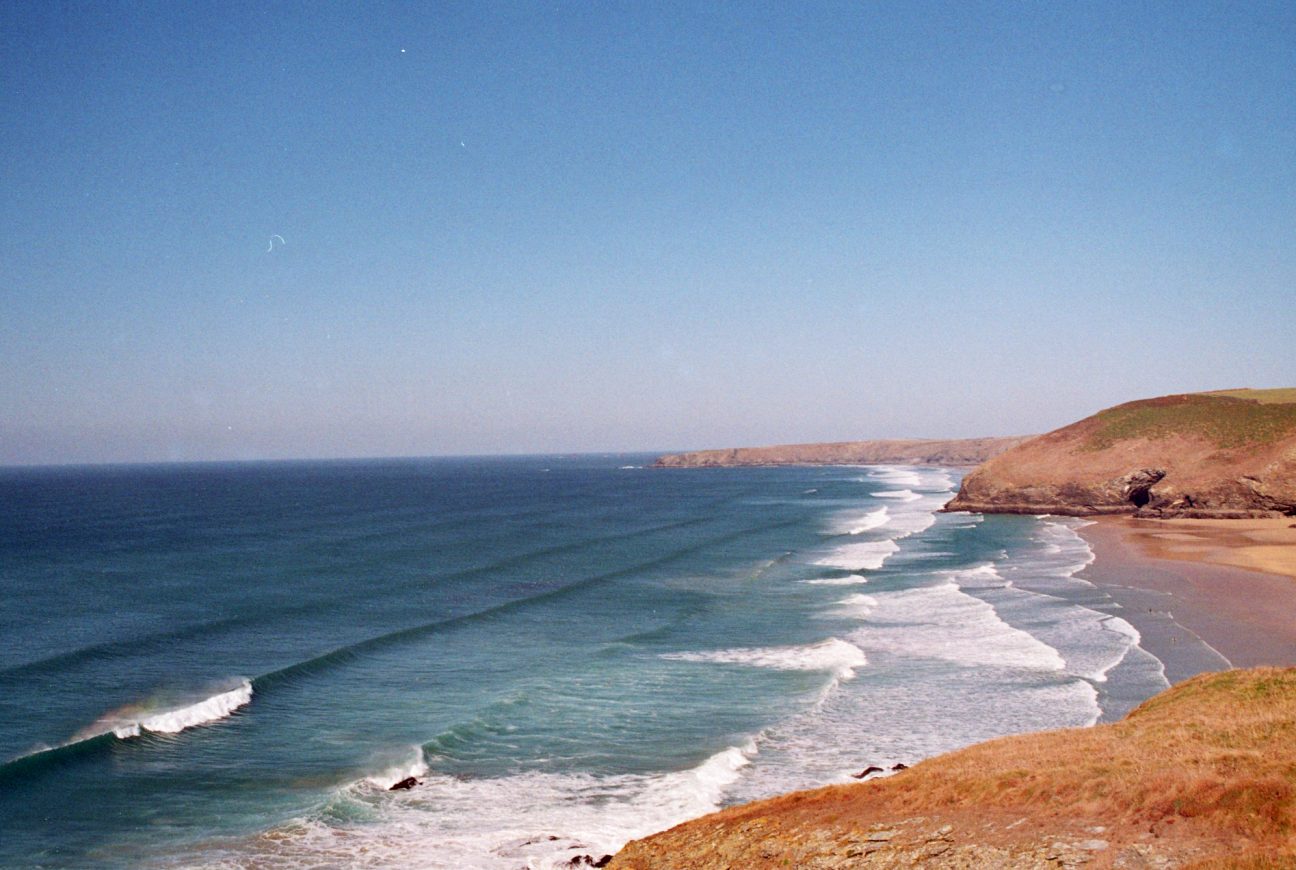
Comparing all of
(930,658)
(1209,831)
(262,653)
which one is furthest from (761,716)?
(262,653)

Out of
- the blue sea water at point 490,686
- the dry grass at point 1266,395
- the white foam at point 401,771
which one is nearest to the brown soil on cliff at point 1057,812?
the blue sea water at point 490,686

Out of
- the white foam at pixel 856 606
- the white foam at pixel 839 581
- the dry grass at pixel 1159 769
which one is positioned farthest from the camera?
the white foam at pixel 839 581

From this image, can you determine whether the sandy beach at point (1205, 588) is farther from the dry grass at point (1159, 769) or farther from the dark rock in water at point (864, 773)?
the dark rock in water at point (864, 773)

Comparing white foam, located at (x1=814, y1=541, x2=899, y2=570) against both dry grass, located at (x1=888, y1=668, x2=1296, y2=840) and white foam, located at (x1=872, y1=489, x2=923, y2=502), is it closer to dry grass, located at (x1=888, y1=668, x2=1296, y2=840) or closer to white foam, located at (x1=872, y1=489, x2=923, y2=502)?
dry grass, located at (x1=888, y1=668, x2=1296, y2=840)

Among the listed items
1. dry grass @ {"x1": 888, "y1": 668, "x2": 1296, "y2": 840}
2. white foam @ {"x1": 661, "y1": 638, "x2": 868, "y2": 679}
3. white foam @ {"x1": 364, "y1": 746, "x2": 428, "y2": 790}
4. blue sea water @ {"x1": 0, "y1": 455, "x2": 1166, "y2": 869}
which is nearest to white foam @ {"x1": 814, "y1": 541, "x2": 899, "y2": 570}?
blue sea water @ {"x1": 0, "y1": 455, "x2": 1166, "y2": 869}

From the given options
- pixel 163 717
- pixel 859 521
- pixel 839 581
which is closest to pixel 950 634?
pixel 839 581

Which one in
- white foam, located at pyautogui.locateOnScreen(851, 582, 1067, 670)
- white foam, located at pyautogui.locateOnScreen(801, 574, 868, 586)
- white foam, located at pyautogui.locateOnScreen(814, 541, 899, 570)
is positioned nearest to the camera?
white foam, located at pyautogui.locateOnScreen(851, 582, 1067, 670)

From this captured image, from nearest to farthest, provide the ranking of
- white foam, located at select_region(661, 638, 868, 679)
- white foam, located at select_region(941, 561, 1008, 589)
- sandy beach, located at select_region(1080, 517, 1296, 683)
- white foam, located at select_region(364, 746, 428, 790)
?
white foam, located at select_region(364, 746, 428, 790) → sandy beach, located at select_region(1080, 517, 1296, 683) → white foam, located at select_region(661, 638, 868, 679) → white foam, located at select_region(941, 561, 1008, 589)
